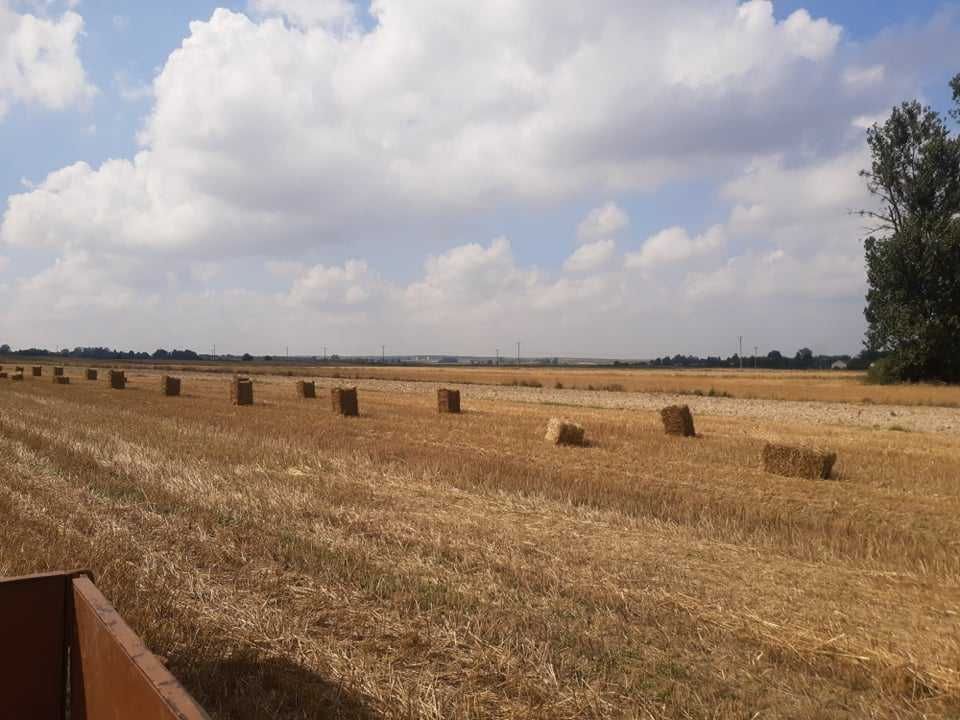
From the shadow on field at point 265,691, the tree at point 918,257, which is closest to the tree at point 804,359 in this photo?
the tree at point 918,257

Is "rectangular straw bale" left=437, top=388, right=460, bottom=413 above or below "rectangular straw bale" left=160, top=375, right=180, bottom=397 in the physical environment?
below

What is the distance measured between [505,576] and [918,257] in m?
50.7

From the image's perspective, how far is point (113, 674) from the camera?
2.90 meters

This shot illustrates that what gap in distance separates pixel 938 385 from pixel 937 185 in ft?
47.6

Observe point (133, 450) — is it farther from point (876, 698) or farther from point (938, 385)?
point (938, 385)

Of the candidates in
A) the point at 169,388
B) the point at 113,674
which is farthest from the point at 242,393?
the point at 113,674

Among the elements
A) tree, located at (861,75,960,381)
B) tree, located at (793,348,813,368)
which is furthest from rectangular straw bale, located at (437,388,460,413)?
tree, located at (793,348,813,368)

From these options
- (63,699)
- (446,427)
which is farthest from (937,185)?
(63,699)

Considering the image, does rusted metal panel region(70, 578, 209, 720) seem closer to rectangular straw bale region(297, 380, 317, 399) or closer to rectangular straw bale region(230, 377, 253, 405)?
rectangular straw bale region(230, 377, 253, 405)

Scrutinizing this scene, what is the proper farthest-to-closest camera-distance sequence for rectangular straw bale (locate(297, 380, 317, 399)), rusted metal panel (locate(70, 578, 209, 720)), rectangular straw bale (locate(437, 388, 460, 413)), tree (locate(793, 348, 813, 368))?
tree (locate(793, 348, 813, 368)) → rectangular straw bale (locate(297, 380, 317, 399)) → rectangular straw bale (locate(437, 388, 460, 413)) → rusted metal panel (locate(70, 578, 209, 720))

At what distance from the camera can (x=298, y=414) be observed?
2150cm

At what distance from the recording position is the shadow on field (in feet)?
13.0

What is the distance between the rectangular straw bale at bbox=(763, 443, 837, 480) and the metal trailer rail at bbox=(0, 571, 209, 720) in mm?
11618

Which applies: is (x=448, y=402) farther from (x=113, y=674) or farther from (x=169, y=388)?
(x=113, y=674)
